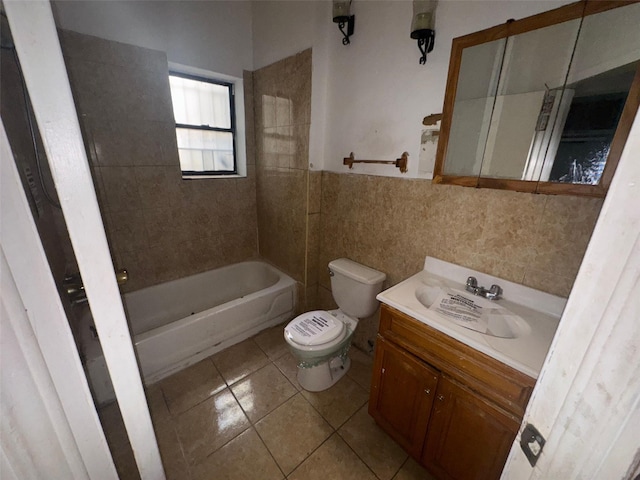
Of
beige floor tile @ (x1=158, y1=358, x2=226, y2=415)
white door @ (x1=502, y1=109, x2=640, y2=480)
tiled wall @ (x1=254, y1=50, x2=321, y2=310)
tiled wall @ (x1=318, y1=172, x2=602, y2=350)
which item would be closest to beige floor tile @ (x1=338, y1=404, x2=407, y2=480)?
tiled wall @ (x1=318, y1=172, x2=602, y2=350)

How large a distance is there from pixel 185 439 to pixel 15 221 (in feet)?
4.98

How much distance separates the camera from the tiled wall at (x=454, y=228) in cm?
103

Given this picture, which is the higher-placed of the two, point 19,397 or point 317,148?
point 317,148

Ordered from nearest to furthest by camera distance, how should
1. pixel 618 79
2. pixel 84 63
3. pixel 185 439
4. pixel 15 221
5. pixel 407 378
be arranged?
pixel 15 221 < pixel 618 79 < pixel 407 378 < pixel 185 439 < pixel 84 63

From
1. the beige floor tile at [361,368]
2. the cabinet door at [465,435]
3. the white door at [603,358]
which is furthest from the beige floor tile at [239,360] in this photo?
the white door at [603,358]

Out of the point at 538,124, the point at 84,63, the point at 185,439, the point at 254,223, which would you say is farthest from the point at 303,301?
the point at 84,63

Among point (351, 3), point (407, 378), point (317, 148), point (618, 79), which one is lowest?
point (407, 378)

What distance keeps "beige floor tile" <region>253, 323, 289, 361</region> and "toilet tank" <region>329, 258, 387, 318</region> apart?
627mm

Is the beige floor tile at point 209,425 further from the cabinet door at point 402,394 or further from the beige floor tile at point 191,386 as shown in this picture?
the cabinet door at point 402,394

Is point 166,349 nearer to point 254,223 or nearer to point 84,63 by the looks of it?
point 254,223

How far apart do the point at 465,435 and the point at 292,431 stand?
0.88 meters

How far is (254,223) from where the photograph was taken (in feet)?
8.78

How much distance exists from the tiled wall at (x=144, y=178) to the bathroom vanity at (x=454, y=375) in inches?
72.6

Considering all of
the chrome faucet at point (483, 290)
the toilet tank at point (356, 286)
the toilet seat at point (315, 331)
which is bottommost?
the toilet seat at point (315, 331)
